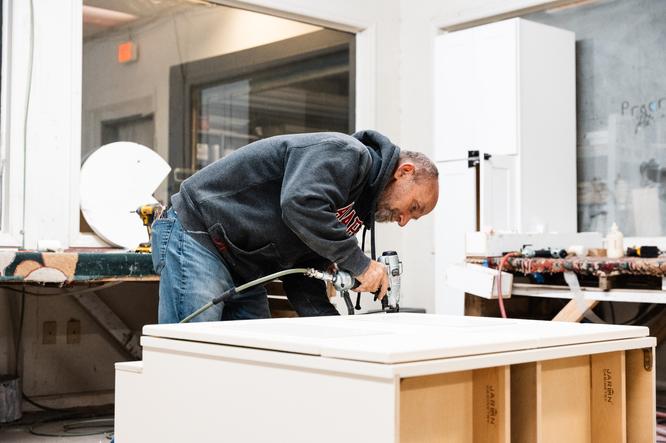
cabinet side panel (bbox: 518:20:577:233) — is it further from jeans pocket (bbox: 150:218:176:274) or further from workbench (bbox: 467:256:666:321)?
jeans pocket (bbox: 150:218:176:274)

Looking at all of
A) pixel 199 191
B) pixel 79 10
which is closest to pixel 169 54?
pixel 79 10

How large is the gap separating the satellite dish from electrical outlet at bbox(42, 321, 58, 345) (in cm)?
49

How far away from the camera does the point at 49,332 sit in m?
3.86

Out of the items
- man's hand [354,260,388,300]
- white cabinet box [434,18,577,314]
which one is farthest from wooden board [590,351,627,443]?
white cabinet box [434,18,577,314]

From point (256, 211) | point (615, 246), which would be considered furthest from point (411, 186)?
point (615, 246)

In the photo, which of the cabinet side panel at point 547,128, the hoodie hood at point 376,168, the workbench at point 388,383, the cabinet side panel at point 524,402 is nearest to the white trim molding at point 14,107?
the hoodie hood at point 376,168

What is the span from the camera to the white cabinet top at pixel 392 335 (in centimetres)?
125

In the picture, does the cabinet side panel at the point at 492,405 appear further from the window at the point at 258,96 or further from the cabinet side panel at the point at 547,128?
the window at the point at 258,96

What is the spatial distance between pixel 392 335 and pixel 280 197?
0.80 m

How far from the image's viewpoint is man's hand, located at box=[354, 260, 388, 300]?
2076 millimetres

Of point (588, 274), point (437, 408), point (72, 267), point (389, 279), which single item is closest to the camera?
point (437, 408)

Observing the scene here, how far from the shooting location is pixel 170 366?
154 cm

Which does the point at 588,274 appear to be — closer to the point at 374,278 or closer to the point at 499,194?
the point at 499,194

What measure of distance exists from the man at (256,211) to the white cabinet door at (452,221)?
1.78m
